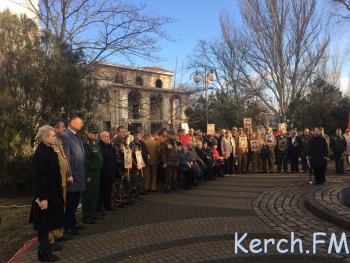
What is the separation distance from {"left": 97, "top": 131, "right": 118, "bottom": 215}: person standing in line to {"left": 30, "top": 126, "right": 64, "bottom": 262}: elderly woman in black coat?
2.32m

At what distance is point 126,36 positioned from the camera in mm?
14125

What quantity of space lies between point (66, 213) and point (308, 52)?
96.2 feet

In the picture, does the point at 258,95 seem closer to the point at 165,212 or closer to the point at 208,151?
the point at 208,151

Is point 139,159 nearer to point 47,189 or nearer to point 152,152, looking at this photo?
point 152,152

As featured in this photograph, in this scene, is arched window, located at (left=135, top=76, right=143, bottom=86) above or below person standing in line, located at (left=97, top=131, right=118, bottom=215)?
above

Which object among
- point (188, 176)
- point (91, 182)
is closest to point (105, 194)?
point (91, 182)

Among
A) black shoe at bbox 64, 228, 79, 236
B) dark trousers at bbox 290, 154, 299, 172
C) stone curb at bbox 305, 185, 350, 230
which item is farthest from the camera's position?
dark trousers at bbox 290, 154, 299, 172

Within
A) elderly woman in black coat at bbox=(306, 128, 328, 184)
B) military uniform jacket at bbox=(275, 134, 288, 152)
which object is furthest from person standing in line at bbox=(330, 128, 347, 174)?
elderly woman in black coat at bbox=(306, 128, 328, 184)

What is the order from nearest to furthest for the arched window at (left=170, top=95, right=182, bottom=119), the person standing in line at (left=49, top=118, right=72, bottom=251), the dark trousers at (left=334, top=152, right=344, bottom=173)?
the person standing in line at (left=49, top=118, right=72, bottom=251)
the dark trousers at (left=334, top=152, right=344, bottom=173)
the arched window at (left=170, top=95, right=182, bottom=119)

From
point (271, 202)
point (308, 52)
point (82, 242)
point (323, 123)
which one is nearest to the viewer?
point (82, 242)

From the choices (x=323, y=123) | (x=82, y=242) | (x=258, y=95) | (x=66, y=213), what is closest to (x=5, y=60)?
(x=66, y=213)

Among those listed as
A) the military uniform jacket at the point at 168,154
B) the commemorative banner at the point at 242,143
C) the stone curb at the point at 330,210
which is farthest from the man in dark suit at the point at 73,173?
the commemorative banner at the point at 242,143

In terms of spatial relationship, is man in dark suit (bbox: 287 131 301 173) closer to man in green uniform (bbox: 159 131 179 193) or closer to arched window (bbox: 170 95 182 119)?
man in green uniform (bbox: 159 131 179 193)

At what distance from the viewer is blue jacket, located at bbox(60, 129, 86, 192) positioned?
609 centimetres
